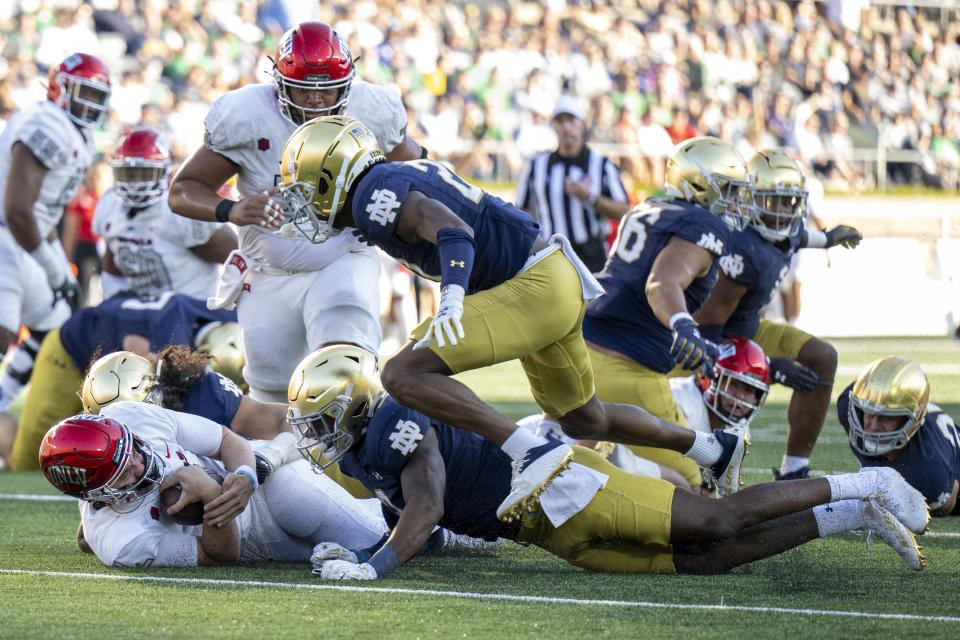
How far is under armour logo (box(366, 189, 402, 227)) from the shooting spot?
13.1 feet

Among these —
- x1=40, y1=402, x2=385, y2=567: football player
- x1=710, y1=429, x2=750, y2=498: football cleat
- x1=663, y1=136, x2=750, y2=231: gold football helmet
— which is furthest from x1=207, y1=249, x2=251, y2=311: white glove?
x1=710, y1=429, x2=750, y2=498: football cleat

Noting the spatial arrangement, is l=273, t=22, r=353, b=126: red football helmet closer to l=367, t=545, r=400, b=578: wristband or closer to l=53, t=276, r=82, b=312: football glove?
l=367, t=545, r=400, b=578: wristband

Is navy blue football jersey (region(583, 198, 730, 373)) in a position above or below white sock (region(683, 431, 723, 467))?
above

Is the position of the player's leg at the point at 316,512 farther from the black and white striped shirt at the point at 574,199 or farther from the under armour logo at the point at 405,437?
the black and white striped shirt at the point at 574,199

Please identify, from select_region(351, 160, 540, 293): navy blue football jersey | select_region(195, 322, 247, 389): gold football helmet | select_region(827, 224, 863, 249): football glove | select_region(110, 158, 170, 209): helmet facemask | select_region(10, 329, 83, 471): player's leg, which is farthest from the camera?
select_region(110, 158, 170, 209): helmet facemask

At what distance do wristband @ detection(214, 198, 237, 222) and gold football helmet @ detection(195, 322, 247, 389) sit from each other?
4.21 ft

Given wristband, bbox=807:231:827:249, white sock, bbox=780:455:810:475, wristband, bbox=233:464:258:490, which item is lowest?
white sock, bbox=780:455:810:475

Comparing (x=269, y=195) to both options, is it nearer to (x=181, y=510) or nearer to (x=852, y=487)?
(x=181, y=510)

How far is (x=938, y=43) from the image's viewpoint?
21531 mm

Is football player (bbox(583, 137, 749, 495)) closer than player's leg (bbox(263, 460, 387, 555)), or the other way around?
player's leg (bbox(263, 460, 387, 555))

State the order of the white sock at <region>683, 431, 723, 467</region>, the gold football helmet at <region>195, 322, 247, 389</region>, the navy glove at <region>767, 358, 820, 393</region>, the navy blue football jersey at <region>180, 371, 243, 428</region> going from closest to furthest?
the white sock at <region>683, 431, 723, 467</region> < the navy blue football jersey at <region>180, 371, 243, 428</region> < the navy glove at <region>767, 358, 820, 393</region> < the gold football helmet at <region>195, 322, 247, 389</region>

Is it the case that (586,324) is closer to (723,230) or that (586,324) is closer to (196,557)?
(723,230)

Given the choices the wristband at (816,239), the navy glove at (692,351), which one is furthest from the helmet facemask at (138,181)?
the navy glove at (692,351)

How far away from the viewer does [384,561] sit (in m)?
4.06
